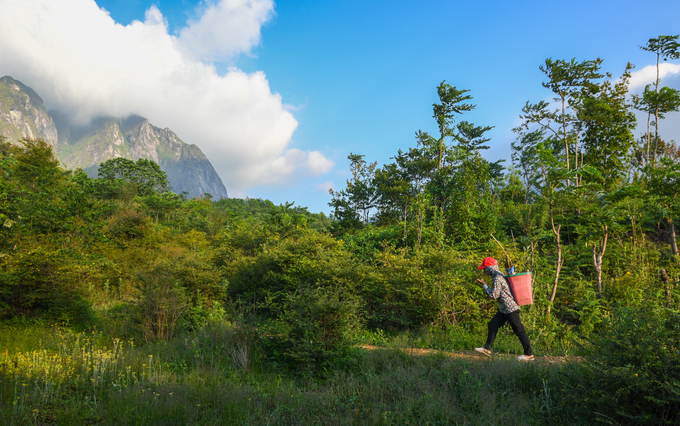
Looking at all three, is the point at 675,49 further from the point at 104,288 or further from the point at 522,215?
the point at 104,288

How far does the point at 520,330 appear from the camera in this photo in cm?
543

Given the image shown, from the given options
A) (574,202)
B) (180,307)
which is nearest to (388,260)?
(574,202)

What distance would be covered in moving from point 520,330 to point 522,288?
752 millimetres

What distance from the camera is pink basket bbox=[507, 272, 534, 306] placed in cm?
566

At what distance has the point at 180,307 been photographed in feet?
23.7

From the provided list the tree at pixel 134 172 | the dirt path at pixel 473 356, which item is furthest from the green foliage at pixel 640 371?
the tree at pixel 134 172

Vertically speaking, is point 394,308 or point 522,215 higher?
point 522,215

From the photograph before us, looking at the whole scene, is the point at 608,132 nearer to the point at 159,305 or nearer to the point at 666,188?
the point at 666,188

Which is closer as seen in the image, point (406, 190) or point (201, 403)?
point (201, 403)

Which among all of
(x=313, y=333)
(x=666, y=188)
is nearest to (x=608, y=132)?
(x=666, y=188)

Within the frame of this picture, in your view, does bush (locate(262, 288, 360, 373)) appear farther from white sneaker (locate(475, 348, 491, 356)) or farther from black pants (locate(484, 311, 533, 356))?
black pants (locate(484, 311, 533, 356))

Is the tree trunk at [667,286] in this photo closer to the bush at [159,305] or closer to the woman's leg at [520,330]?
the woman's leg at [520,330]

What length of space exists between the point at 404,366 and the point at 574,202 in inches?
199

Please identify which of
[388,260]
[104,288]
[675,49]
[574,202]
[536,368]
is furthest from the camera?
[675,49]
